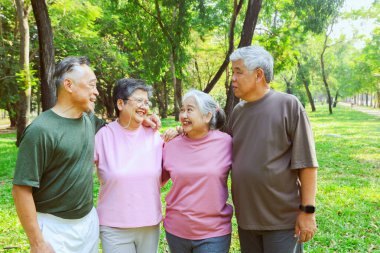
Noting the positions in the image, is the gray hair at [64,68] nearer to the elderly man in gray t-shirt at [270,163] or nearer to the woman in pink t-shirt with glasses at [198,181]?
the woman in pink t-shirt with glasses at [198,181]

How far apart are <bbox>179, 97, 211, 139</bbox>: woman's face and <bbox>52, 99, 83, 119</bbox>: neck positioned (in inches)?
30.0

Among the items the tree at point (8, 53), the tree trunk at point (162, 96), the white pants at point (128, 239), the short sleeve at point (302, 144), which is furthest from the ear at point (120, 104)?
the tree trunk at point (162, 96)

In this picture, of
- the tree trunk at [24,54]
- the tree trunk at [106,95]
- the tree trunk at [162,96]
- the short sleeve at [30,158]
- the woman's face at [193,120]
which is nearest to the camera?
the short sleeve at [30,158]

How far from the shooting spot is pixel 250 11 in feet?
28.8

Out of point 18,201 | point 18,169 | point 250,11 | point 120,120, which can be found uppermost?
point 250,11

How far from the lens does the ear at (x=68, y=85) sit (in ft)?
8.00

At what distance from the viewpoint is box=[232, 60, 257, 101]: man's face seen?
8.89 ft

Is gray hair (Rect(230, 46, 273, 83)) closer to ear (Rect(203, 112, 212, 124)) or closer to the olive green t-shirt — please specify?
ear (Rect(203, 112, 212, 124))

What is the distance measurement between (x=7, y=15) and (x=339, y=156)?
54.0 feet

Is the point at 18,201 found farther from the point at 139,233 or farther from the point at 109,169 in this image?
the point at 139,233

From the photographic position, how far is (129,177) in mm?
2736

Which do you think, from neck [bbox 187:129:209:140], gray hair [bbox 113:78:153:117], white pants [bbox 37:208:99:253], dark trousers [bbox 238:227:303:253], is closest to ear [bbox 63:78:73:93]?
gray hair [bbox 113:78:153:117]

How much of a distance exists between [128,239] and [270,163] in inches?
45.4

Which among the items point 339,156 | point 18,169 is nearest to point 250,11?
point 339,156
